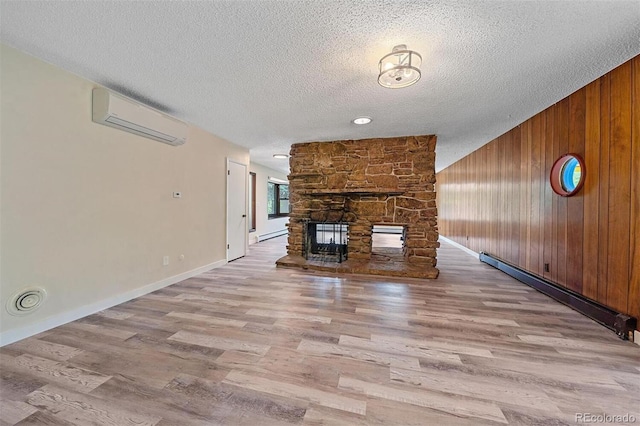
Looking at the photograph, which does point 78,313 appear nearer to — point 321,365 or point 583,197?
point 321,365

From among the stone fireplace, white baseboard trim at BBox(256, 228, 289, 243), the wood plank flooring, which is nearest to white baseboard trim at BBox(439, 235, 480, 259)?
the stone fireplace

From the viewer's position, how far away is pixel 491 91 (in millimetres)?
2518

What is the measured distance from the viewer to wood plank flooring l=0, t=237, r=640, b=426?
1.29 meters

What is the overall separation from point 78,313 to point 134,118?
203 centimetres

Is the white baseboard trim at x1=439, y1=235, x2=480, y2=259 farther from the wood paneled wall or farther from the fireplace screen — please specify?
the fireplace screen

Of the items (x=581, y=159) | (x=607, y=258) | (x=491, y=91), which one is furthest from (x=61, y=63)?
(x=607, y=258)

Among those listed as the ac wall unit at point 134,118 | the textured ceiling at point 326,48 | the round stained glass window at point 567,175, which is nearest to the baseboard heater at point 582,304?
the round stained glass window at point 567,175

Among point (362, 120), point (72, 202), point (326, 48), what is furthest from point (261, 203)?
point (326, 48)

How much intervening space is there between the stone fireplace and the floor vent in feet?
9.22

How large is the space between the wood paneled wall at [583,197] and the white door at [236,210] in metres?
4.73

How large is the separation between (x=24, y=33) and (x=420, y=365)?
3.66m

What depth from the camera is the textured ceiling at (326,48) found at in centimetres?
149

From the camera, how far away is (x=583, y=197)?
8.07 feet

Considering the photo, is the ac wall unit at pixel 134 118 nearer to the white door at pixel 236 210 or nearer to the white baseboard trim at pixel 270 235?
the white door at pixel 236 210
